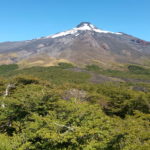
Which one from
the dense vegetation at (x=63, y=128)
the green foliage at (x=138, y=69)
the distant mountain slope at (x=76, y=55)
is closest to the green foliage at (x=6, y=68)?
the distant mountain slope at (x=76, y=55)

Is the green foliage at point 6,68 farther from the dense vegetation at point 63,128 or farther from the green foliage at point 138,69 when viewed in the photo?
the dense vegetation at point 63,128

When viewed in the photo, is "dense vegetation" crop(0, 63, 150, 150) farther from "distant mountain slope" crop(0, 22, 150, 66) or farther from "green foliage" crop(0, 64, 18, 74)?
"distant mountain slope" crop(0, 22, 150, 66)

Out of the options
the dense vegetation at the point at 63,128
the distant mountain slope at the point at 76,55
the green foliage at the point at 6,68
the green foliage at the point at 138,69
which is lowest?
the dense vegetation at the point at 63,128

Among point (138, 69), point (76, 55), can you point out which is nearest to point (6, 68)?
point (76, 55)

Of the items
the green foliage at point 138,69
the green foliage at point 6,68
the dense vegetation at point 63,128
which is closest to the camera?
the dense vegetation at point 63,128

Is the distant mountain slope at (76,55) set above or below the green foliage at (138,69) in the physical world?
above

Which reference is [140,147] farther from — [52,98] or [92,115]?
[52,98]

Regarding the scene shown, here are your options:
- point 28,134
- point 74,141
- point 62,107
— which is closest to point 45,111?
point 62,107

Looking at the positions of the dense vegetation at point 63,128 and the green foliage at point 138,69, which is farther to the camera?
the green foliage at point 138,69

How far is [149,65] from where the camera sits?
16375cm

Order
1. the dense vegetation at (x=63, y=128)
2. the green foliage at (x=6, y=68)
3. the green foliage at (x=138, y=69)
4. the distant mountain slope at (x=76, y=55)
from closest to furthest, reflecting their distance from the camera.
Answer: the dense vegetation at (x=63, y=128) → the green foliage at (x=138, y=69) → the green foliage at (x=6, y=68) → the distant mountain slope at (x=76, y=55)

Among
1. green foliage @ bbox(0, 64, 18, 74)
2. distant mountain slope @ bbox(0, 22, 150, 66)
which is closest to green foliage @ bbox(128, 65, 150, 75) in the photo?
distant mountain slope @ bbox(0, 22, 150, 66)

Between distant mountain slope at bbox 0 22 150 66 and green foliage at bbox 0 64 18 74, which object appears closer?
green foliage at bbox 0 64 18 74

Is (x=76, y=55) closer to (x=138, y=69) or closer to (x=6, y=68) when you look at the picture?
(x=138, y=69)
